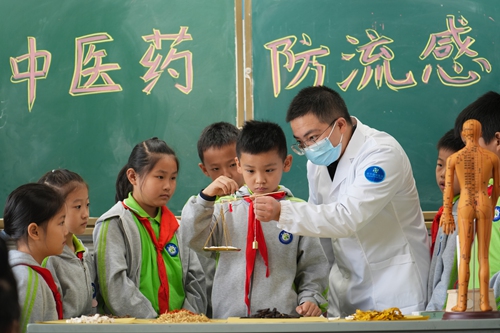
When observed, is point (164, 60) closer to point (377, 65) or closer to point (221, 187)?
point (377, 65)

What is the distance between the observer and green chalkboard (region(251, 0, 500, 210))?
3842 mm

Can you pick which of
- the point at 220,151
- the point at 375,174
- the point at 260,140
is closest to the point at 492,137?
the point at 375,174

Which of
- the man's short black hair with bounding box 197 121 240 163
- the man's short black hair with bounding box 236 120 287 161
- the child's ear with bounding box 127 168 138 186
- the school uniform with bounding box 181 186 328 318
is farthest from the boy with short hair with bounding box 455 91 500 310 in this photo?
the child's ear with bounding box 127 168 138 186

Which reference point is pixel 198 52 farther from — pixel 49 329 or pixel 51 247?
pixel 49 329

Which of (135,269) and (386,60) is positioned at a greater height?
(386,60)

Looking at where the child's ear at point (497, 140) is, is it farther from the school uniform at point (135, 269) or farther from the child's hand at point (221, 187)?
the school uniform at point (135, 269)

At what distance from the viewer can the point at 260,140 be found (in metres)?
2.83

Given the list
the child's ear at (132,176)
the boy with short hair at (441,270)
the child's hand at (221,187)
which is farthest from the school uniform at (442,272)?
the child's ear at (132,176)

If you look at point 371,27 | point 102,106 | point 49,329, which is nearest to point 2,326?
point 49,329

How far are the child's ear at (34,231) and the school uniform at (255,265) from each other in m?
0.58

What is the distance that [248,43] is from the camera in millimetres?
3867

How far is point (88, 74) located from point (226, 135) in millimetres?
1027

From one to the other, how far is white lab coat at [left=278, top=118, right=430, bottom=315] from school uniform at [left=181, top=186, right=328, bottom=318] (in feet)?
0.48

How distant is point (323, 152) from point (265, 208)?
0.46 metres
